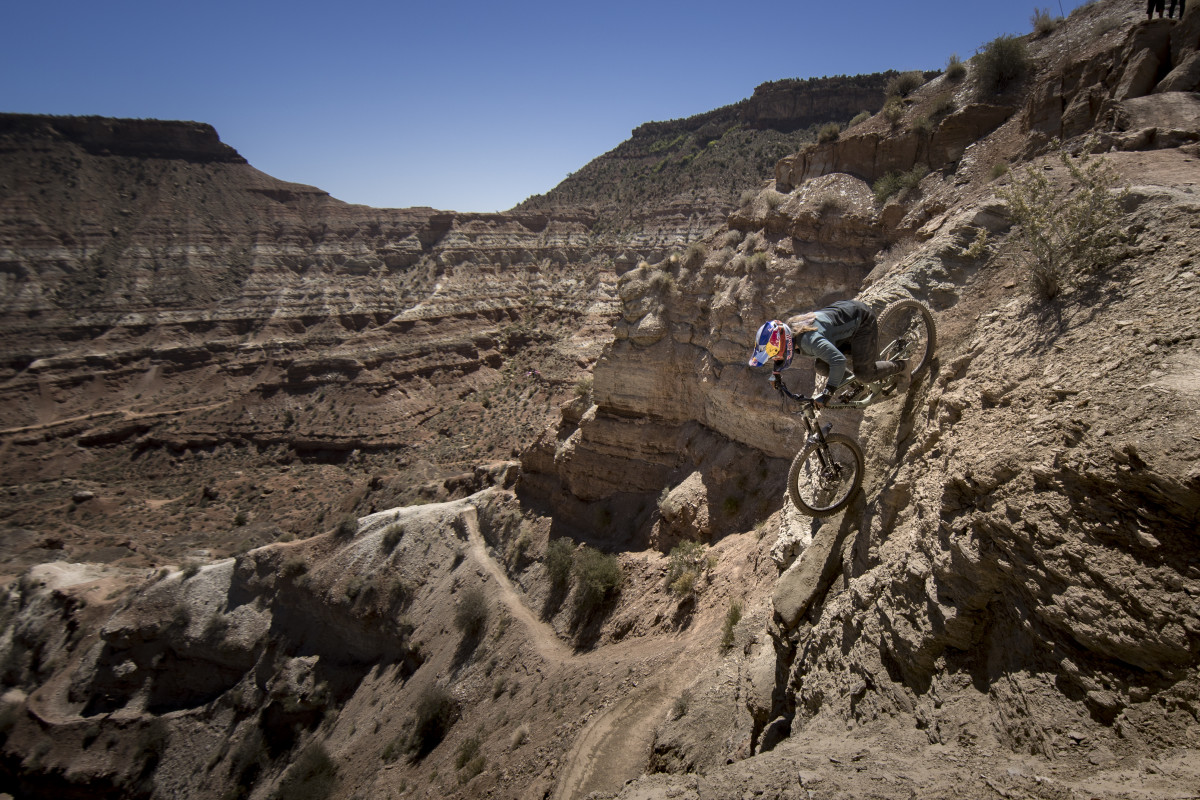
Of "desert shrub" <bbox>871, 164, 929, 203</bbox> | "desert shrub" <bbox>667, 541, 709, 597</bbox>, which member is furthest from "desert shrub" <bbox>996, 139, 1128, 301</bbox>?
"desert shrub" <bbox>667, 541, 709, 597</bbox>

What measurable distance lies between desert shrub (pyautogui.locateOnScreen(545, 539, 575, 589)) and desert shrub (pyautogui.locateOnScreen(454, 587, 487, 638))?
7.31 ft

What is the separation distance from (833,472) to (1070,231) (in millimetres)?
3067

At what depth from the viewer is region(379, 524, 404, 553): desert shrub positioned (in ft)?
71.0

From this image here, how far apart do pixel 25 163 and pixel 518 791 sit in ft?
253

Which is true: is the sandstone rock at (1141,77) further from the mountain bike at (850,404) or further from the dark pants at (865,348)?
the dark pants at (865,348)

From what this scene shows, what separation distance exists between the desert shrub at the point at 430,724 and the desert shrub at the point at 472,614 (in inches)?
76.9

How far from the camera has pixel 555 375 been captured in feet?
142

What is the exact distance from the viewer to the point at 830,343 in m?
5.81

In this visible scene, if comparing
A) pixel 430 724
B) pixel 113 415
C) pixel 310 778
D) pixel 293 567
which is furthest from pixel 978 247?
pixel 113 415

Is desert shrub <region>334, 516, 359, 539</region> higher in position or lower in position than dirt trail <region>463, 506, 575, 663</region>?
lower

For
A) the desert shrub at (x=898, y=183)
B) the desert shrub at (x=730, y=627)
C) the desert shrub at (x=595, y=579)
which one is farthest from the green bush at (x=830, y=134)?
the desert shrub at (x=730, y=627)

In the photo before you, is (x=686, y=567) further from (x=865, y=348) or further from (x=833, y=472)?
(x=865, y=348)

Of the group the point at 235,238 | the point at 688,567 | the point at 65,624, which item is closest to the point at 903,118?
the point at 688,567

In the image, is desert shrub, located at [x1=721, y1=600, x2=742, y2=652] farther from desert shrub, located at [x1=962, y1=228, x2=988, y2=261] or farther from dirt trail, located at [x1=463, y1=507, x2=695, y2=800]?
desert shrub, located at [x1=962, y1=228, x2=988, y2=261]
